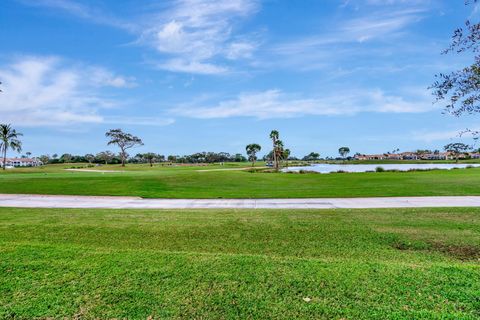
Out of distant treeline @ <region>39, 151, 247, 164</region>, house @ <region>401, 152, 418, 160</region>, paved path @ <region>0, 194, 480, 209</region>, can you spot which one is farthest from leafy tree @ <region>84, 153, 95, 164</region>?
house @ <region>401, 152, 418, 160</region>

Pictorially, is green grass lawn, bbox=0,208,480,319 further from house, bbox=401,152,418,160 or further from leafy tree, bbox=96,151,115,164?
house, bbox=401,152,418,160

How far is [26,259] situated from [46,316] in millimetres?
2126

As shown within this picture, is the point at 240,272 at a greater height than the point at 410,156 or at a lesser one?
lesser

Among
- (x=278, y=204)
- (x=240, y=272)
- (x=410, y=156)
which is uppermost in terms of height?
(x=410, y=156)

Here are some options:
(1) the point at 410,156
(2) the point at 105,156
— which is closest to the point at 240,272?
(2) the point at 105,156

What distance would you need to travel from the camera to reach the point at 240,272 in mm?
4727

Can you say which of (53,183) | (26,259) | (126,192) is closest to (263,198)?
(126,192)

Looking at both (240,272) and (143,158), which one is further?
(143,158)

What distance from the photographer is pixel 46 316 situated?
3590 mm

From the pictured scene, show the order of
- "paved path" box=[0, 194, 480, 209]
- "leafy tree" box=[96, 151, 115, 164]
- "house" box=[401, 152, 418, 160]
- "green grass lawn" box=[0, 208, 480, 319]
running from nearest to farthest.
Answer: "green grass lawn" box=[0, 208, 480, 319], "paved path" box=[0, 194, 480, 209], "leafy tree" box=[96, 151, 115, 164], "house" box=[401, 152, 418, 160]

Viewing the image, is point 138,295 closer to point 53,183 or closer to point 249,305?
point 249,305

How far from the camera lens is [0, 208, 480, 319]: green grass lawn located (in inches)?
146

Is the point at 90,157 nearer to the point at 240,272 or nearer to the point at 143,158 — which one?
the point at 143,158

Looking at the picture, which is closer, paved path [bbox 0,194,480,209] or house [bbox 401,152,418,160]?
paved path [bbox 0,194,480,209]
